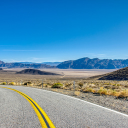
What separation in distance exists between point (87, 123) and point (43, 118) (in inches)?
57.7

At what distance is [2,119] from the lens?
4.67m

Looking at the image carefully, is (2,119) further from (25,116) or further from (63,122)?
(63,122)

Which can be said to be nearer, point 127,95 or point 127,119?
point 127,119

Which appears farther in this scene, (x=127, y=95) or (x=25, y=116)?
(x=127, y=95)

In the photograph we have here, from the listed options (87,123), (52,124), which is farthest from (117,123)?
(52,124)

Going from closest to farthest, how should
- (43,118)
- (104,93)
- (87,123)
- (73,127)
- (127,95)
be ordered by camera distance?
(73,127) < (87,123) < (43,118) < (127,95) < (104,93)

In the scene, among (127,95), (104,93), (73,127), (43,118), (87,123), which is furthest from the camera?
(104,93)

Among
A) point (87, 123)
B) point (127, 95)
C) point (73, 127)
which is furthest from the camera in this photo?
point (127, 95)

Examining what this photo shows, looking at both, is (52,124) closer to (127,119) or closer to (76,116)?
(76,116)

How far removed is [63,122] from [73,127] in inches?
18.9

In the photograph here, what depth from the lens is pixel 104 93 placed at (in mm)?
11117

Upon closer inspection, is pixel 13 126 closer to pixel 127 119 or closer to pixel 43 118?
pixel 43 118

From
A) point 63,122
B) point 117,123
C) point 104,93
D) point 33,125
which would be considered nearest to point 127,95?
point 104,93

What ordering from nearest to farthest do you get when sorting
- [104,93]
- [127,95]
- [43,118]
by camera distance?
[43,118] → [127,95] → [104,93]
